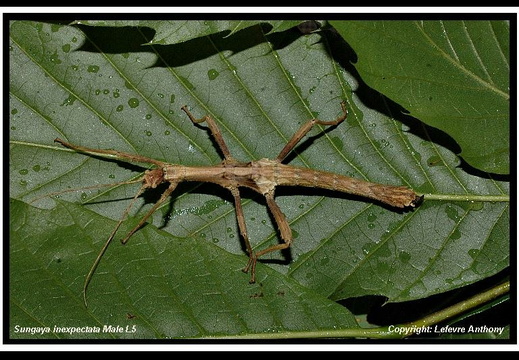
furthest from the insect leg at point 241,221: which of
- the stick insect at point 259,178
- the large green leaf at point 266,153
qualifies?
the large green leaf at point 266,153

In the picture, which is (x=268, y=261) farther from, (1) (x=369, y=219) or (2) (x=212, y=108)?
(2) (x=212, y=108)

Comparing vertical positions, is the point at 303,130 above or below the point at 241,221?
above

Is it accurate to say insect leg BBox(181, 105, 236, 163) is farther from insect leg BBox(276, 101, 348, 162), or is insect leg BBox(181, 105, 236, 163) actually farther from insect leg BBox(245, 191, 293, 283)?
insect leg BBox(245, 191, 293, 283)

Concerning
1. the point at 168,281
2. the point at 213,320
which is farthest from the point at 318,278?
the point at 168,281

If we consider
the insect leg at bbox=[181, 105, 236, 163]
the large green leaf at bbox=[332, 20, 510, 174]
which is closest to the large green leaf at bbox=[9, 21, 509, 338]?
the insect leg at bbox=[181, 105, 236, 163]

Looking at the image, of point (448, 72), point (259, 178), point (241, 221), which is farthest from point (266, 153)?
point (448, 72)

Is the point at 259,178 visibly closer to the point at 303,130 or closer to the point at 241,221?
the point at 241,221
